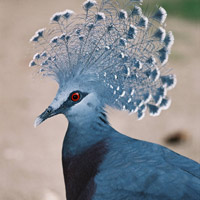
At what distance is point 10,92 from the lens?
513 cm

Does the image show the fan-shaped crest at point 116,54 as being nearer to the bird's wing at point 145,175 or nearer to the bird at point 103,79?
the bird at point 103,79

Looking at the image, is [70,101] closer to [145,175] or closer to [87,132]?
[87,132]

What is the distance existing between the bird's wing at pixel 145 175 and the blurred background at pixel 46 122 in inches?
15.1

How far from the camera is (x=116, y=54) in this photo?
254cm

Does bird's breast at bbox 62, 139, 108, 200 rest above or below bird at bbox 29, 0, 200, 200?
below

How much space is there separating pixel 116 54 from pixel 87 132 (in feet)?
1.71

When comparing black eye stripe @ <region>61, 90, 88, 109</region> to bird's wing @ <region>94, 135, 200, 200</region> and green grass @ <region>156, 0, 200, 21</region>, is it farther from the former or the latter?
green grass @ <region>156, 0, 200, 21</region>

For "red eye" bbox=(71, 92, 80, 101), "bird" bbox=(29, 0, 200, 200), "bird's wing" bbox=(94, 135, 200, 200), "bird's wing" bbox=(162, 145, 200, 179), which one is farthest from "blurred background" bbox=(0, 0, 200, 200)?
"bird's wing" bbox=(162, 145, 200, 179)

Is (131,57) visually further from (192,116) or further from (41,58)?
(192,116)

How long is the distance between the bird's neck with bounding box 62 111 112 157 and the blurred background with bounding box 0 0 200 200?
121mm

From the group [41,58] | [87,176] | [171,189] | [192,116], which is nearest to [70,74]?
[41,58]

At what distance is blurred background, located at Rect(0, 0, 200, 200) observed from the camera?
12.7 ft

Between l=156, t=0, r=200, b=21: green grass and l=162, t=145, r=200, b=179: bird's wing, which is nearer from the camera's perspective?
l=162, t=145, r=200, b=179: bird's wing

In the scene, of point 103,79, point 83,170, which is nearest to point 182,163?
point 83,170
